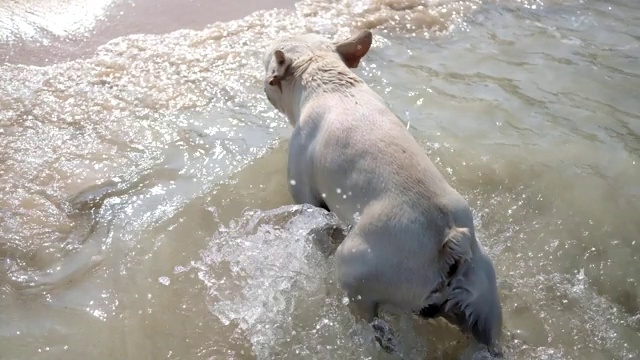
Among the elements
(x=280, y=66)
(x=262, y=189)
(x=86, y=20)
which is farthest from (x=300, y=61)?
(x=86, y=20)

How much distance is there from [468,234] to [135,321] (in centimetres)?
193

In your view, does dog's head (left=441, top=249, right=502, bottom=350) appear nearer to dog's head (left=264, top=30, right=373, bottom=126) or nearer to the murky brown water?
the murky brown water

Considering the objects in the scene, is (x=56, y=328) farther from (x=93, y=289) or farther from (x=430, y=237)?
(x=430, y=237)

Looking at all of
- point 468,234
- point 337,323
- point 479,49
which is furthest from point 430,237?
point 479,49

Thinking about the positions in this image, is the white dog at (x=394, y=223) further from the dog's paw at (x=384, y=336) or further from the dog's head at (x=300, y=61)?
the dog's head at (x=300, y=61)

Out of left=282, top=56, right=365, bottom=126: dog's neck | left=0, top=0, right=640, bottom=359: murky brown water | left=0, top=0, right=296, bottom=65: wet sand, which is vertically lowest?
left=0, top=0, right=640, bottom=359: murky brown water

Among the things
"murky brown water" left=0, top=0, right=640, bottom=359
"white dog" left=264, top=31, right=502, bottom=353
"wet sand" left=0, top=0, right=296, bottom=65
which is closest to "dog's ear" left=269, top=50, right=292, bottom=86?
"white dog" left=264, top=31, right=502, bottom=353

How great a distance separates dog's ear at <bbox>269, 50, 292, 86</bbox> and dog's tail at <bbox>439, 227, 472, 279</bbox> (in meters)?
1.80

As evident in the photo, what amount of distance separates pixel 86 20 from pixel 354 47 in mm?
3740

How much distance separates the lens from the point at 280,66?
175 inches

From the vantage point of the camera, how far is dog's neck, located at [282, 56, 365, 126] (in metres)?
4.19

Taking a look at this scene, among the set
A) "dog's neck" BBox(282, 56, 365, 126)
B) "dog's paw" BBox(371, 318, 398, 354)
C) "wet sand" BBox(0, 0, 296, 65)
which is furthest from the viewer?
"wet sand" BBox(0, 0, 296, 65)

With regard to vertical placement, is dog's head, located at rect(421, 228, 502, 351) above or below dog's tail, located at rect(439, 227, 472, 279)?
below

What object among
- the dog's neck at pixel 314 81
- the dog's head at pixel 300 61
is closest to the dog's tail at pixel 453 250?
the dog's neck at pixel 314 81
